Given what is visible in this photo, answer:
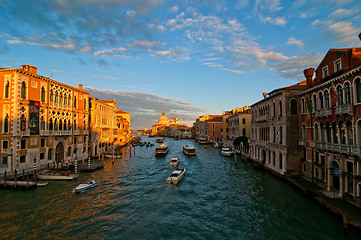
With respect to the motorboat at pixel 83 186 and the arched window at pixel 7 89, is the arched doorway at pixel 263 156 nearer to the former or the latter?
the motorboat at pixel 83 186

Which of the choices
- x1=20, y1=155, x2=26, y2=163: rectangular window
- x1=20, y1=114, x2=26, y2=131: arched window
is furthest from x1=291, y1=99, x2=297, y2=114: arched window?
x1=20, y1=155, x2=26, y2=163: rectangular window

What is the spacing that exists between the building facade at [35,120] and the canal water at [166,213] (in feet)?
17.2

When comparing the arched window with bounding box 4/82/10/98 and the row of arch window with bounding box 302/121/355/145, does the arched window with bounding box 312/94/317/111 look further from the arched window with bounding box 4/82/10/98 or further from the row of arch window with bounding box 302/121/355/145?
the arched window with bounding box 4/82/10/98

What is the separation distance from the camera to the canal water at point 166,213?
12469mm

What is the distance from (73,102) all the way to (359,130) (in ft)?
117

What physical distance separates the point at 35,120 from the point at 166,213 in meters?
20.4

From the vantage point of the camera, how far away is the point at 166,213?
51.0 ft

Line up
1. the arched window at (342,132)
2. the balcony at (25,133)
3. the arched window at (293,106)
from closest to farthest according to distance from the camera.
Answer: the arched window at (342,132), the balcony at (25,133), the arched window at (293,106)

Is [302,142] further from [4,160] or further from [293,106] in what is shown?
[4,160]

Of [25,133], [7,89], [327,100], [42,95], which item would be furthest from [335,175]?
[7,89]

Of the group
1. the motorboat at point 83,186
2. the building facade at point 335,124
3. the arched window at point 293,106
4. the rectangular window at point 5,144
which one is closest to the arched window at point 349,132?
the building facade at point 335,124

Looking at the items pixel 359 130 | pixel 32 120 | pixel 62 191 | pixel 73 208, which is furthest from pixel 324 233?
pixel 32 120

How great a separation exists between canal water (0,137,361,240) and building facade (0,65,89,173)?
206 inches

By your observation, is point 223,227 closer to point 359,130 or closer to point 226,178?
point 359,130
